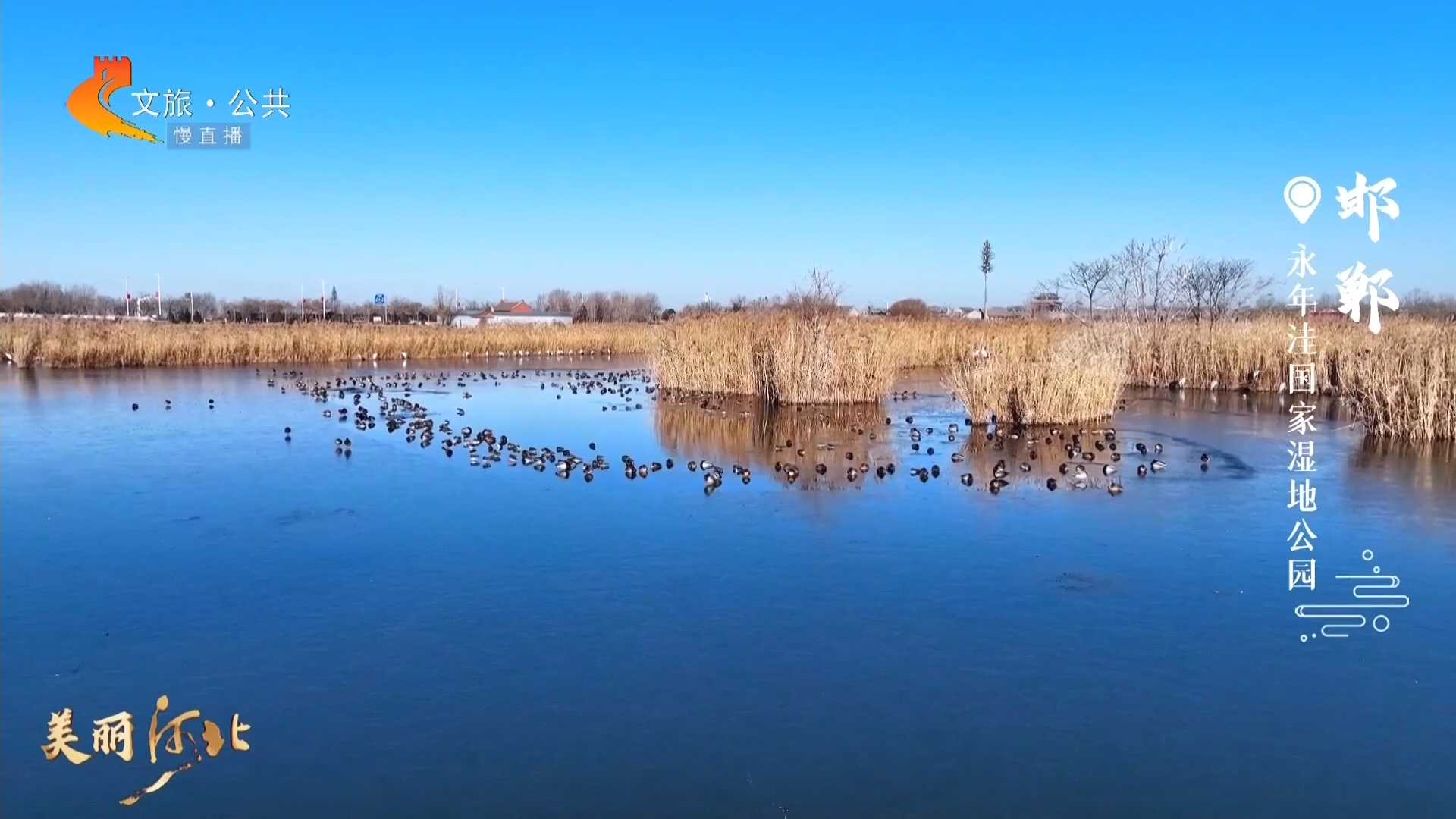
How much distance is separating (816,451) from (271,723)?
26.2 feet

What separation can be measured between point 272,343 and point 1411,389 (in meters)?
28.5

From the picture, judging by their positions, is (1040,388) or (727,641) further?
(1040,388)

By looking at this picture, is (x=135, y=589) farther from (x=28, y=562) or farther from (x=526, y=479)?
(x=526, y=479)

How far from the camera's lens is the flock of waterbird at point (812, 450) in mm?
9977

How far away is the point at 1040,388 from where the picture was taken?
544 inches

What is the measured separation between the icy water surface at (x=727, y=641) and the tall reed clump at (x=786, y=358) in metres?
6.21

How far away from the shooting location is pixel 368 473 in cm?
1024

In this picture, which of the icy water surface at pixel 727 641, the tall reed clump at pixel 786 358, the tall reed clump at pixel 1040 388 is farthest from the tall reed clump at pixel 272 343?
the icy water surface at pixel 727 641

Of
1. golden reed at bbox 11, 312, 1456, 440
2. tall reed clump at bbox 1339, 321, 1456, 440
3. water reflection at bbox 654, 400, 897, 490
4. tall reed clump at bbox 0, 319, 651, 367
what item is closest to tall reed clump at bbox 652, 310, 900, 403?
golden reed at bbox 11, 312, 1456, 440

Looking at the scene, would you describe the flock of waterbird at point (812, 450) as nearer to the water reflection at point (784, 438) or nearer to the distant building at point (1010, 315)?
the water reflection at point (784, 438)

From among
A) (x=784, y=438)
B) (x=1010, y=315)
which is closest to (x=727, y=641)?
(x=784, y=438)

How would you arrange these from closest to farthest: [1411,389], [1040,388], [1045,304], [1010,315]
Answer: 1. [1411,389]
2. [1040,388]
3. [1045,304]
4. [1010,315]

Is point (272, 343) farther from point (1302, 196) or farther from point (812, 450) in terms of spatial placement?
point (1302, 196)

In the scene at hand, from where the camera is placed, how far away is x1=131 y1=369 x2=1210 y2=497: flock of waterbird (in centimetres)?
998
